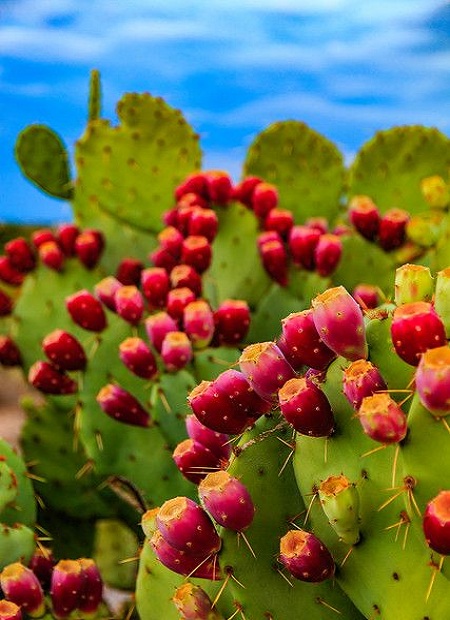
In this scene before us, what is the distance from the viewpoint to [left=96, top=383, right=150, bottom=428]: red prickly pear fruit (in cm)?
169

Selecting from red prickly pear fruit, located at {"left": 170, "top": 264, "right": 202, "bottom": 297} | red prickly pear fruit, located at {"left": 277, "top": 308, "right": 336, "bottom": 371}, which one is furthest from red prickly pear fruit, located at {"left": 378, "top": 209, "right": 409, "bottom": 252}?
red prickly pear fruit, located at {"left": 277, "top": 308, "right": 336, "bottom": 371}

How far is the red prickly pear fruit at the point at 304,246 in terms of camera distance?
6.79 ft

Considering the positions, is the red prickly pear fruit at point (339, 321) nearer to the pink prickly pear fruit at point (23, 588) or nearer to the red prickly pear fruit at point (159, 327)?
the pink prickly pear fruit at point (23, 588)

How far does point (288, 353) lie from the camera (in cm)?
98

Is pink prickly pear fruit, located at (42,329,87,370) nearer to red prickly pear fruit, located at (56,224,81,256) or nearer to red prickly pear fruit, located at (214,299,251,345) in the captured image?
red prickly pear fruit, located at (214,299,251,345)

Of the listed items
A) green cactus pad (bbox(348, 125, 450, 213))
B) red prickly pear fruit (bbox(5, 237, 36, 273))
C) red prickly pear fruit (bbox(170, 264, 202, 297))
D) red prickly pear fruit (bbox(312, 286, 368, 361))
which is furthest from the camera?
green cactus pad (bbox(348, 125, 450, 213))

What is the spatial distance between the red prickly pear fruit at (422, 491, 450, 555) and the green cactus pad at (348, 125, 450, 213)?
76.1 inches

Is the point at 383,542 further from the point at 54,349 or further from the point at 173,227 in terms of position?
the point at 173,227

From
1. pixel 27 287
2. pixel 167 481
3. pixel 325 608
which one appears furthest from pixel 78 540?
pixel 325 608

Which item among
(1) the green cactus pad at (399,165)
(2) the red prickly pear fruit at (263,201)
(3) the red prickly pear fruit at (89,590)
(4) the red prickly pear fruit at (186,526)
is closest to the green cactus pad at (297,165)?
(1) the green cactus pad at (399,165)

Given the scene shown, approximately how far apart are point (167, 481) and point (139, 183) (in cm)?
98

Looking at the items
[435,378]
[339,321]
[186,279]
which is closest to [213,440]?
[339,321]

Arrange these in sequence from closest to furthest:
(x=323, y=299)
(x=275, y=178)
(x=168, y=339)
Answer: (x=323, y=299), (x=168, y=339), (x=275, y=178)

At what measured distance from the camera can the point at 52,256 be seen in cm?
229
